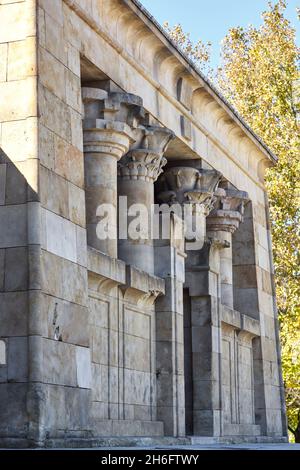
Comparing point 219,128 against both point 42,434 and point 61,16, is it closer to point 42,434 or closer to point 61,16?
point 61,16

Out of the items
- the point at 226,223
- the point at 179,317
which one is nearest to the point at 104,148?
the point at 179,317

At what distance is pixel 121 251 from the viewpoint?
1602 cm

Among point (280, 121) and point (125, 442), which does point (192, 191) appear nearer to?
point (125, 442)

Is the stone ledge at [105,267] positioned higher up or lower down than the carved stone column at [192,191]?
lower down

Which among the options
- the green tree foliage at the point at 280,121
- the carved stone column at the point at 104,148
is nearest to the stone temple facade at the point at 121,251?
the carved stone column at the point at 104,148

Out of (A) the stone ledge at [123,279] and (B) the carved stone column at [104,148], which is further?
(B) the carved stone column at [104,148]

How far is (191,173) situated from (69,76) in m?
5.99

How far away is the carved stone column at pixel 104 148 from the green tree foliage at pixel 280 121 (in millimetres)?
14858

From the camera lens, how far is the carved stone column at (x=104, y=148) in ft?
47.4

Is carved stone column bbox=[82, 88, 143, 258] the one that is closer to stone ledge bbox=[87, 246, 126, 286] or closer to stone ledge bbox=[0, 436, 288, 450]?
stone ledge bbox=[87, 246, 126, 286]

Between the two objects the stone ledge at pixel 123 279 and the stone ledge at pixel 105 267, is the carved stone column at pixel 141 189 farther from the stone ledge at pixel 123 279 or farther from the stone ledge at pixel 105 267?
the stone ledge at pixel 105 267

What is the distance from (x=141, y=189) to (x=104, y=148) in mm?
1723

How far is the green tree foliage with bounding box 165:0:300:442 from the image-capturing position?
96.5ft
